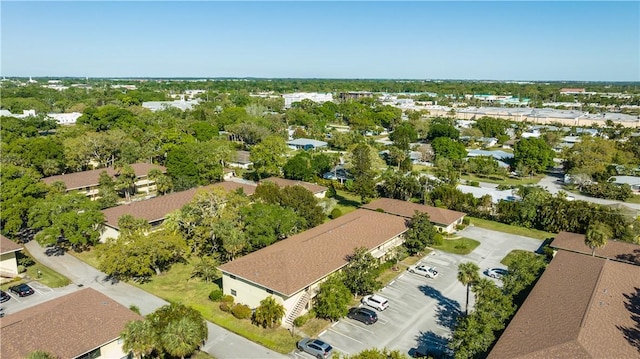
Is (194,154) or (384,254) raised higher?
(194,154)

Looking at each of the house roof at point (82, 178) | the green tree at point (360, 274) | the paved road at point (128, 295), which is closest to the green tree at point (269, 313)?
the paved road at point (128, 295)

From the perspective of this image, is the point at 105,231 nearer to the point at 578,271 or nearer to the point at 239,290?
the point at 239,290

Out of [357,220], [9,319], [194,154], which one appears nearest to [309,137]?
[194,154]

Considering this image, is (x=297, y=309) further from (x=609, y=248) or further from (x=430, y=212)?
(x=609, y=248)

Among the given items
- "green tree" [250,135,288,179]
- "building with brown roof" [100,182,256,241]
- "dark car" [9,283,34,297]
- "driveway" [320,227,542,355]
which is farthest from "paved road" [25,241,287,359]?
"green tree" [250,135,288,179]

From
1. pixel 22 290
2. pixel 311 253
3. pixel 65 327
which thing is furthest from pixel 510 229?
pixel 22 290

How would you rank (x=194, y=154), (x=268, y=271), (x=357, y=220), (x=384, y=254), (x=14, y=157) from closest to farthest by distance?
(x=268, y=271) < (x=384, y=254) < (x=357, y=220) < (x=14, y=157) < (x=194, y=154)
